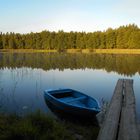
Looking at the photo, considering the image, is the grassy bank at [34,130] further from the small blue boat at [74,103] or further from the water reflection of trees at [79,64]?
the water reflection of trees at [79,64]

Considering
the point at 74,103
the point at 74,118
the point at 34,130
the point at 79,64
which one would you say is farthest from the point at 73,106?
the point at 79,64

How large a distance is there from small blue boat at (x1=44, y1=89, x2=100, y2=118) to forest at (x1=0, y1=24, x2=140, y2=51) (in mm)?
59394

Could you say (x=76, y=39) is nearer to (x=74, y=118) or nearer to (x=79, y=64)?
(x=79, y=64)

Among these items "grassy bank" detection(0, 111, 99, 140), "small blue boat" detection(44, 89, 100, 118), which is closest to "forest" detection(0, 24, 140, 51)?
"small blue boat" detection(44, 89, 100, 118)

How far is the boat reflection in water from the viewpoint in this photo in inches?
373

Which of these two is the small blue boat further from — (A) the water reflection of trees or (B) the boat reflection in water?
(A) the water reflection of trees

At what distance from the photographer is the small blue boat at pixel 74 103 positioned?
9414 millimetres

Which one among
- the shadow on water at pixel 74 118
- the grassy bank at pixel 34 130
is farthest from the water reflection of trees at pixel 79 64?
the grassy bank at pixel 34 130

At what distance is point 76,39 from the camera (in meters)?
80.9

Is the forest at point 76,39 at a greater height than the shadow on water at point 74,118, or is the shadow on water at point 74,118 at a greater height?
the forest at point 76,39

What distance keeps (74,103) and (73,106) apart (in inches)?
38.2

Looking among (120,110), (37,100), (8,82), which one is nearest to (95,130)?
(120,110)

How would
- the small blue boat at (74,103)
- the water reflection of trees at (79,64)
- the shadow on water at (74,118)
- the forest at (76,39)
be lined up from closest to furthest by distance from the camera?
the small blue boat at (74,103), the shadow on water at (74,118), the water reflection of trees at (79,64), the forest at (76,39)

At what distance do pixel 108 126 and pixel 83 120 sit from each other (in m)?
2.90
